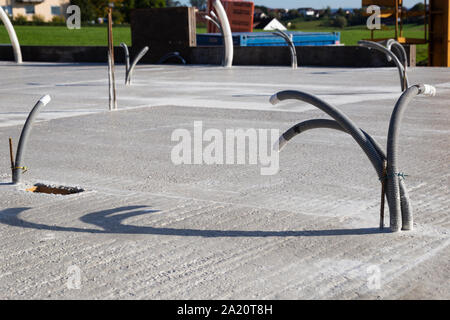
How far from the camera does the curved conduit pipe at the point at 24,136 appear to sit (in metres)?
7.33

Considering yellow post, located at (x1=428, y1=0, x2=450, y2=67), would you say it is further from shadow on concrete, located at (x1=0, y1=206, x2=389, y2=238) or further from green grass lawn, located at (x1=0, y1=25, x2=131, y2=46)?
green grass lawn, located at (x1=0, y1=25, x2=131, y2=46)

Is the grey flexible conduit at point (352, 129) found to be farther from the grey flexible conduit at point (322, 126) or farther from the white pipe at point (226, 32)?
the white pipe at point (226, 32)

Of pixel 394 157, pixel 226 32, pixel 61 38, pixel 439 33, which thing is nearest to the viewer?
pixel 394 157

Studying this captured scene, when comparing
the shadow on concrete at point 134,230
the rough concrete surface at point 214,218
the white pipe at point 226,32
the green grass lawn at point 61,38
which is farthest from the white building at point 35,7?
the shadow on concrete at point 134,230

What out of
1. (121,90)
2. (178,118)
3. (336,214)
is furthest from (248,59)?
(336,214)

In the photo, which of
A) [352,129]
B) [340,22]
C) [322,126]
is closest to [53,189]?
[322,126]

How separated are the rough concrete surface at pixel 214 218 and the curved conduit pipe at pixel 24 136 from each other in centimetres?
20

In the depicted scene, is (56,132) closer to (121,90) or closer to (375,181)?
(375,181)

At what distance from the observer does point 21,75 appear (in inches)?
946

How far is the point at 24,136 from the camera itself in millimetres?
7383

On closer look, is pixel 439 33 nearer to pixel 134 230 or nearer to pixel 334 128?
pixel 334 128

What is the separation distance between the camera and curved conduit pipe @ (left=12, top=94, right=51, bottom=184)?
289 inches

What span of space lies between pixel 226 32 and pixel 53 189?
18.9 m
